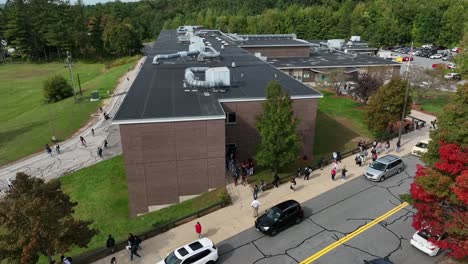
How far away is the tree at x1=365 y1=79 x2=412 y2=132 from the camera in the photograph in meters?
33.4

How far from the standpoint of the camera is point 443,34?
333 ft

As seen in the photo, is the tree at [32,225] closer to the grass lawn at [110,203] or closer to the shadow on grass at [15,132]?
the grass lawn at [110,203]

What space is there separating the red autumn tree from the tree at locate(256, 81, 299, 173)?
33.1 ft

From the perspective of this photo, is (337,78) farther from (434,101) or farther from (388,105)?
(388,105)

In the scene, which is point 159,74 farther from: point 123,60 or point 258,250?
point 123,60

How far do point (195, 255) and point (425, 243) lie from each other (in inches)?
478

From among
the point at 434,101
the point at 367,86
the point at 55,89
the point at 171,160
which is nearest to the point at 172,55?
the point at 171,160

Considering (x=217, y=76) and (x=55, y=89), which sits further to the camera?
(x=55, y=89)

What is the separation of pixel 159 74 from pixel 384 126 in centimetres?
2416

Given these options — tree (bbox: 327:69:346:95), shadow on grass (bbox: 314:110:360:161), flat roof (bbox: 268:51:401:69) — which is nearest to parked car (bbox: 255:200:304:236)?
shadow on grass (bbox: 314:110:360:161)

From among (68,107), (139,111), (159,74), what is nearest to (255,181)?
(139,111)

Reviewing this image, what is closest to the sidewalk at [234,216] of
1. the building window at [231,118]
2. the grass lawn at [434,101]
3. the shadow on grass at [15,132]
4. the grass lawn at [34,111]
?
the building window at [231,118]

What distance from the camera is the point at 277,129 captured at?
2561 centimetres

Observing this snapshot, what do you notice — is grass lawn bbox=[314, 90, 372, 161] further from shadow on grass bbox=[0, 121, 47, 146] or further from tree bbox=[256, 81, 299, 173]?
shadow on grass bbox=[0, 121, 47, 146]
